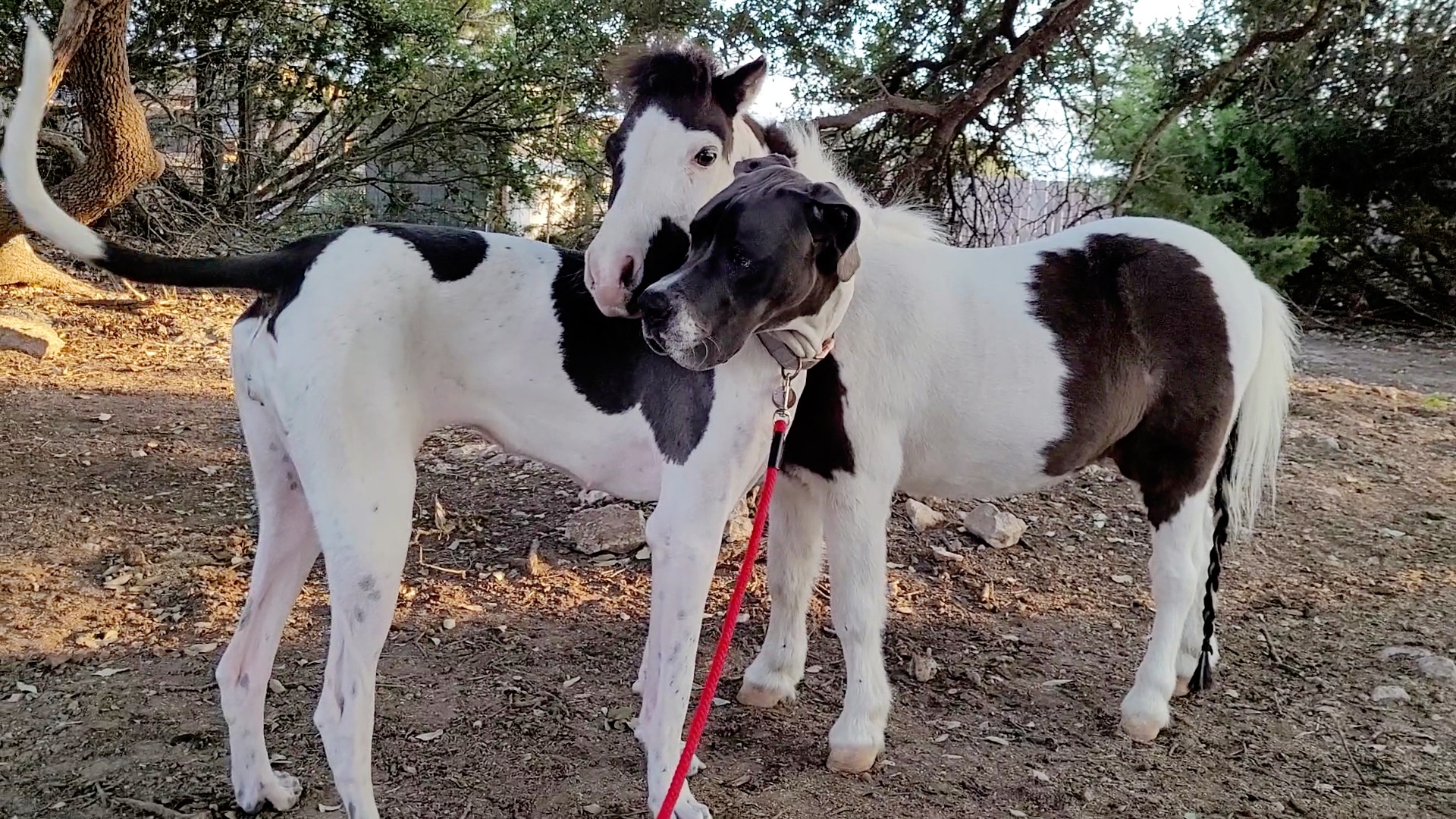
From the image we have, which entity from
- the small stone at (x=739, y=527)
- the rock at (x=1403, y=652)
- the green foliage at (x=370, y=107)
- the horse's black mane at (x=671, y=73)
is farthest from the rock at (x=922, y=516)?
the green foliage at (x=370, y=107)

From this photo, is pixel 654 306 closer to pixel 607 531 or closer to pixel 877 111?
pixel 607 531

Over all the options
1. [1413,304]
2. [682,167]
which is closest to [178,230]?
[682,167]

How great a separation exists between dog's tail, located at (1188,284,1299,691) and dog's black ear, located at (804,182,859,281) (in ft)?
5.93

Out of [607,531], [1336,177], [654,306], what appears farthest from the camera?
[1336,177]

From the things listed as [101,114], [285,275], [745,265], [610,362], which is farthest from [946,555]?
[101,114]

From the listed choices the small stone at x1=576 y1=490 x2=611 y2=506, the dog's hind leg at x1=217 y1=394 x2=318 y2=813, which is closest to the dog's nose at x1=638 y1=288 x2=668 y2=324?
the dog's hind leg at x1=217 y1=394 x2=318 y2=813

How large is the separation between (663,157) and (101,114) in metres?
4.49

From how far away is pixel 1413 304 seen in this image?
11.1 meters

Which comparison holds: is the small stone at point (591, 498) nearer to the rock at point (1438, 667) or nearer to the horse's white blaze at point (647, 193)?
the horse's white blaze at point (647, 193)

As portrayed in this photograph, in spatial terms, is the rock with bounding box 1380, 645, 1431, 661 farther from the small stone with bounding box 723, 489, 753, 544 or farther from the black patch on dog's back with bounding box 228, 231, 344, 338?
the black patch on dog's back with bounding box 228, 231, 344, 338

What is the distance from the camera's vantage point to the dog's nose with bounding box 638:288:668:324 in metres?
2.03

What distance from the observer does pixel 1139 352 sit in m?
3.00

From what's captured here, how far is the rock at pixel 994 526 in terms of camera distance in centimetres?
451

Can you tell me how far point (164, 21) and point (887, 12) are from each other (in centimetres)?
650
